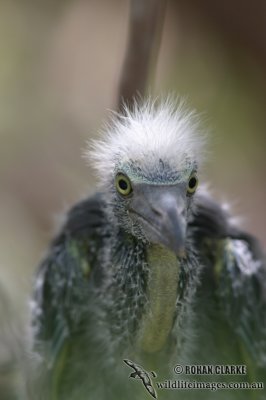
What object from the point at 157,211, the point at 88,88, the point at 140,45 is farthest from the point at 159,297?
the point at 88,88

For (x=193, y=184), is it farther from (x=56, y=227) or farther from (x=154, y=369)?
(x=56, y=227)

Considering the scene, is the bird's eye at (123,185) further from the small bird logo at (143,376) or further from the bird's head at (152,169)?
the small bird logo at (143,376)

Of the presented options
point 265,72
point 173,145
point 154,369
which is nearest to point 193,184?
point 173,145

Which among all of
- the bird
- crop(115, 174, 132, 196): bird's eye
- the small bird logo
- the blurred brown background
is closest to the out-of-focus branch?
the bird

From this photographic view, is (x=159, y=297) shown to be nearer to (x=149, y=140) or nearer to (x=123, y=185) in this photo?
(x=123, y=185)

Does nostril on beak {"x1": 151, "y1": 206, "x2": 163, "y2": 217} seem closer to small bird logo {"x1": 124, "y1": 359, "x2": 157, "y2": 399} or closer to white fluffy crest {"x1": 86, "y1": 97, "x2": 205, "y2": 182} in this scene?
white fluffy crest {"x1": 86, "y1": 97, "x2": 205, "y2": 182}

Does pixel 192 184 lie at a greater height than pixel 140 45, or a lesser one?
lesser

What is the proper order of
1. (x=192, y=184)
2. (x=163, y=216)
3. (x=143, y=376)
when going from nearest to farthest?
(x=163, y=216)
(x=192, y=184)
(x=143, y=376)
